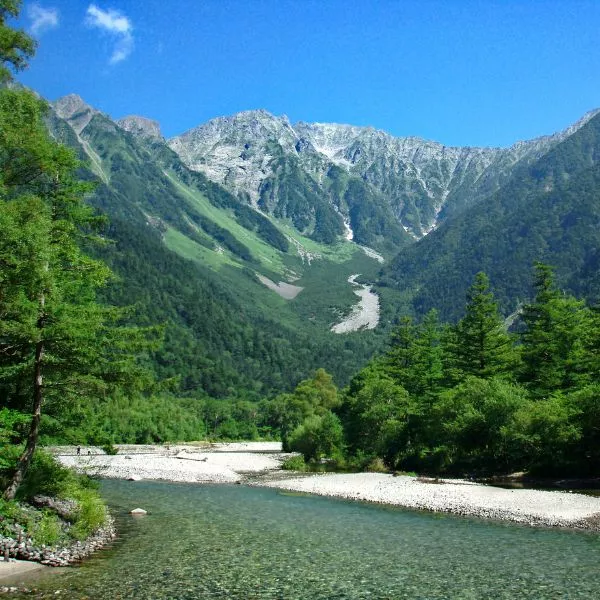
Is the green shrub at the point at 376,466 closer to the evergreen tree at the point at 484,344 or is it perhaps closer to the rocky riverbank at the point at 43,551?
the evergreen tree at the point at 484,344

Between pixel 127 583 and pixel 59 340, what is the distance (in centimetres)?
866

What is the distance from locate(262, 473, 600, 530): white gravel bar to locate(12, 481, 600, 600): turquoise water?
8.13 ft

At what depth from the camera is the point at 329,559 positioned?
2238 cm

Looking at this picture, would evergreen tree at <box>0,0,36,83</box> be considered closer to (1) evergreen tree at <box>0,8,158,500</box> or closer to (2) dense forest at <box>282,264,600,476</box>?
(1) evergreen tree at <box>0,8,158,500</box>

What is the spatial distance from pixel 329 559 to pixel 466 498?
19159 mm

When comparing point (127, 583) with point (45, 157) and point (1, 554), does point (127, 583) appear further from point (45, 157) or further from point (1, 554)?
point (45, 157)

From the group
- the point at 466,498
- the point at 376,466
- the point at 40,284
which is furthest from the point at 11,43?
the point at 376,466

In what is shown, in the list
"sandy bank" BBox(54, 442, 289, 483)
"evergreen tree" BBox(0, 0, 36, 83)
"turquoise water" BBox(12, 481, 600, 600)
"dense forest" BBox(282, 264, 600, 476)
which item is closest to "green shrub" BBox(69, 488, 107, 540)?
"turquoise water" BBox(12, 481, 600, 600)

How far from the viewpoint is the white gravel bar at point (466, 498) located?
103 feet

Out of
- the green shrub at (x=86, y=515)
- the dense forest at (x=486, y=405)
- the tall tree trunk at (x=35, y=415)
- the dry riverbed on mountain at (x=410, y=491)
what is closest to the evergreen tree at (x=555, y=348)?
the dense forest at (x=486, y=405)

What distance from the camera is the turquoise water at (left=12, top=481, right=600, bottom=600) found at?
17984 mm

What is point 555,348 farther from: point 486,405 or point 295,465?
point 295,465

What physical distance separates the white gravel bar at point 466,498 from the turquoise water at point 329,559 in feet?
8.13

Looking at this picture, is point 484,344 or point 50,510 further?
point 484,344
